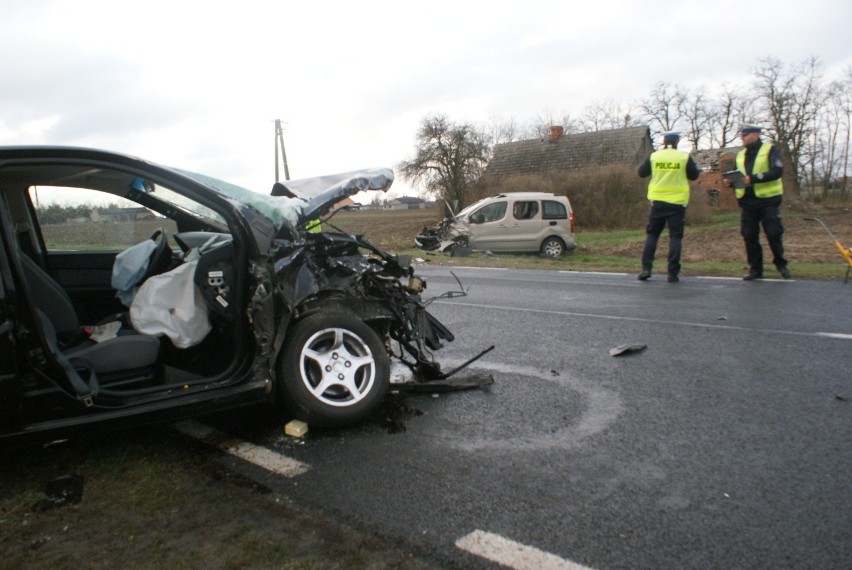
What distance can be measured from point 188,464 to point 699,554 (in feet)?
8.14

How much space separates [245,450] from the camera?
3504 mm

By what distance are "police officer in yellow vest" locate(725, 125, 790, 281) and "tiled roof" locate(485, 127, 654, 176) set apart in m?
25.3

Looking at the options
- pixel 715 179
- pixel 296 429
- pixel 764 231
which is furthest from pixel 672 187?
pixel 715 179

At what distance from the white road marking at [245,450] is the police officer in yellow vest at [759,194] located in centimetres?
862

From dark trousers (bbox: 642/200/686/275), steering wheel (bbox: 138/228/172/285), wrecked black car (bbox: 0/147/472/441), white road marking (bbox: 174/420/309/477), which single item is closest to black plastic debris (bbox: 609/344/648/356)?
wrecked black car (bbox: 0/147/472/441)

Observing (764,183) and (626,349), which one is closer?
(626,349)

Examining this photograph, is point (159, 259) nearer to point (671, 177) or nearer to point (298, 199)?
point (298, 199)

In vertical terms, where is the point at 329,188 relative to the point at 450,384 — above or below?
above

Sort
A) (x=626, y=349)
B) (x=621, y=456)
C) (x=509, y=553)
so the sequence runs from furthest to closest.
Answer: (x=626, y=349)
(x=621, y=456)
(x=509, y=553)

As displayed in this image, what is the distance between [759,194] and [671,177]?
130 cm

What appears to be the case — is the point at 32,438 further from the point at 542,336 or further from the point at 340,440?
the point at 542,336

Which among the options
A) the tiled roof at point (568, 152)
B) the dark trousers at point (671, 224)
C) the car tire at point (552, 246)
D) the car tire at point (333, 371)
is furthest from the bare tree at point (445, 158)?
the car tire at point (333, 371)

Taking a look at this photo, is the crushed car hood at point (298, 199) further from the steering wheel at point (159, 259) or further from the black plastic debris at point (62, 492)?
the black plastic debris at point (62, 492)

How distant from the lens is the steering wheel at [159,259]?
4.28 m
